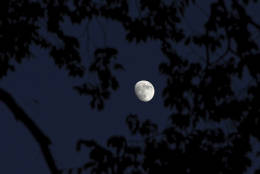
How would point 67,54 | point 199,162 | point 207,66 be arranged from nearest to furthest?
point 199,162 < point 207,66 < point 67,54

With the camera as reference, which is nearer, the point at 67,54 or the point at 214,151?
the point at 214,151

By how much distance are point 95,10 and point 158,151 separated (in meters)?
2.68

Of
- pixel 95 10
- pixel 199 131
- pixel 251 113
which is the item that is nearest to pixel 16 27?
pixel 95 10

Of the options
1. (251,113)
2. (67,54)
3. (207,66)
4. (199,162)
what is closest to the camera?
(199,162)

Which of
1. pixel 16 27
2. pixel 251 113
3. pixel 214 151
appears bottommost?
pixel 214 151

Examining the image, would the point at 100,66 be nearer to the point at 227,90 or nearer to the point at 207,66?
the point at 207,66

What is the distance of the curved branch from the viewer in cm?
210

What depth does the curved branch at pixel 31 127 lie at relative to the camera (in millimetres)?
2096

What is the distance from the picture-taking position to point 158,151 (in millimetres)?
4801

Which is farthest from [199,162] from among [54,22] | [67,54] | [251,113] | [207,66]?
[54,22]

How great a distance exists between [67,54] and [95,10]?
0.90 m

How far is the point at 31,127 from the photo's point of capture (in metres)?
2.22

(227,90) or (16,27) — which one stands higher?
(16,27)

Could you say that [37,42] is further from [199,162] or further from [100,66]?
[199,162]
